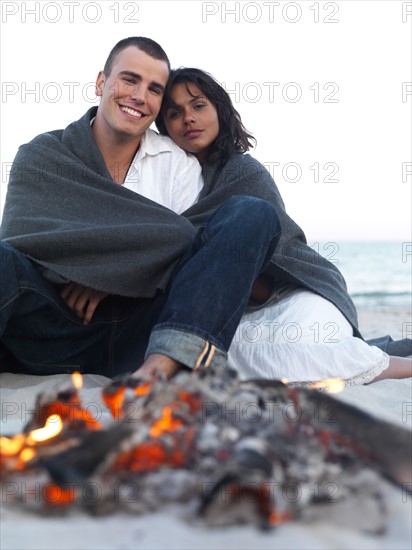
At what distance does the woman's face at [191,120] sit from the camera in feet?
10.0

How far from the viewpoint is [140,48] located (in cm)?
293

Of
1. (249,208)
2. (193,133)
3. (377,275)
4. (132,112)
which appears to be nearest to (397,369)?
(249,208)

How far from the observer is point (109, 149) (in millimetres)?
2828

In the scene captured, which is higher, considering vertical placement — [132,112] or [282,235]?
[132,112]

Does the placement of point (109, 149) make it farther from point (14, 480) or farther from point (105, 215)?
Answer: point (14, 480)

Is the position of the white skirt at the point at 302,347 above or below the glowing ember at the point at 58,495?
below

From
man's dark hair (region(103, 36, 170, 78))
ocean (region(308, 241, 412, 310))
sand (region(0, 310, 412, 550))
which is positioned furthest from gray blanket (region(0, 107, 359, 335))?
ocean (region(308, 241, 412, 310))

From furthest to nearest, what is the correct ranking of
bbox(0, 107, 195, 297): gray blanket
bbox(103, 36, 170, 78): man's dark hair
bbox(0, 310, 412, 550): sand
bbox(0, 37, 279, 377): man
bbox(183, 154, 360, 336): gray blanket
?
bbox(103, 36, 170, 78): man's dark hair < bbox(183, 154, 360, 336): gray blanket < bbox(0, 107, 195, 297): gray blanket < bbox(0, 37, 279, 377): man < bbox(0, 310, 412, 550): sand

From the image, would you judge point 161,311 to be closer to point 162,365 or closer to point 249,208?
point 162,365

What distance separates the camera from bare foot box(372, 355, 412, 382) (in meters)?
2.72

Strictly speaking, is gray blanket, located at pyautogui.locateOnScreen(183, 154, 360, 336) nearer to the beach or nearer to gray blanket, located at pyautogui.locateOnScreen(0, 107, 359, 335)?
gray blanket, located at pyautogui.locateOnScreen(0, 107, 359, 335)

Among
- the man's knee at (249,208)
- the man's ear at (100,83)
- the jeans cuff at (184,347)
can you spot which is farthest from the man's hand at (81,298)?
the man's ear at (100,83)

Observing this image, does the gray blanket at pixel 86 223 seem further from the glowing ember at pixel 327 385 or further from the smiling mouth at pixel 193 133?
the glowing ember at pixel 327 385

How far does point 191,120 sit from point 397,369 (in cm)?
156
